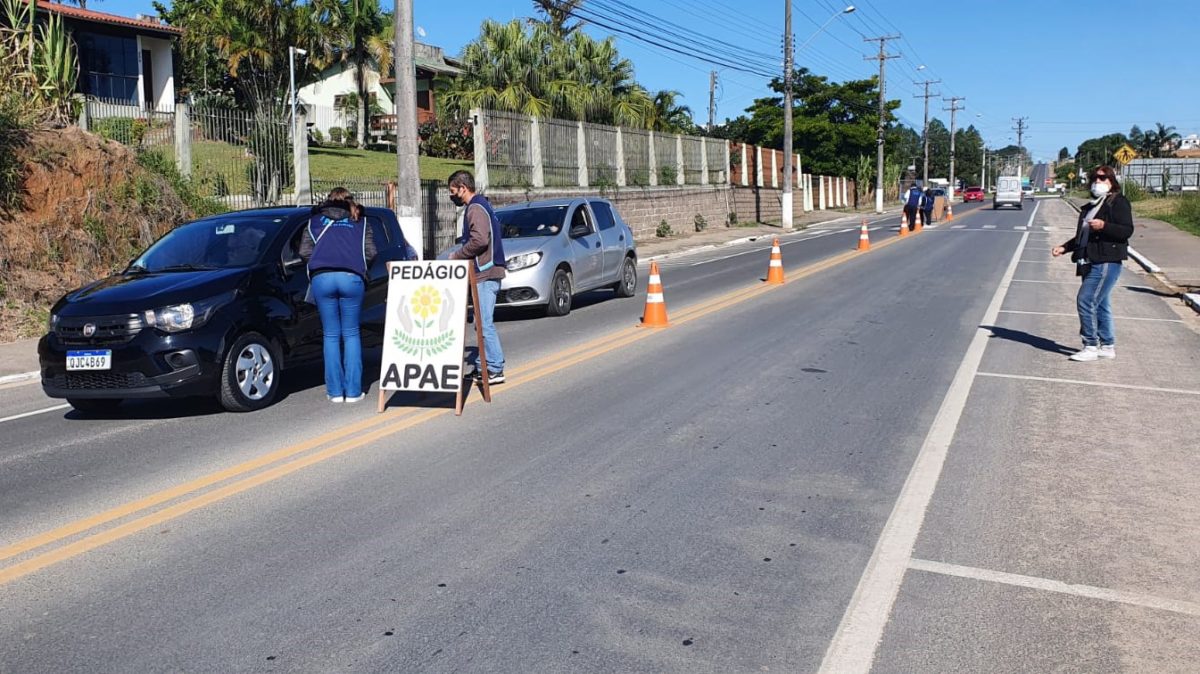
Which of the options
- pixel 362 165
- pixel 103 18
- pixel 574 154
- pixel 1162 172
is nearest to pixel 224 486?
pixel 574 154

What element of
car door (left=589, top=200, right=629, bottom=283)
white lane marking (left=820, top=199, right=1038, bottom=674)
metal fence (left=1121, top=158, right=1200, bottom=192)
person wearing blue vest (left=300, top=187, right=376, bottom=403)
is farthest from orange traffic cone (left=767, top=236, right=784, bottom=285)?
metal fence (left=1121, top=158, right=1200, bottom=192)

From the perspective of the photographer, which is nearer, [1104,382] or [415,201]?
[1104,382]

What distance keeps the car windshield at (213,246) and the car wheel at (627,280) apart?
323 inches

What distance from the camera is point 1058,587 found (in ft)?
15.0

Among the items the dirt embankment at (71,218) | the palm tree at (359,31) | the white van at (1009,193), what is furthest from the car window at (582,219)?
the white van at (1009,193)

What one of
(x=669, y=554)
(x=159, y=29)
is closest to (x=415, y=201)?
(x=669, y=554)

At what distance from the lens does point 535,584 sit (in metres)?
4.55

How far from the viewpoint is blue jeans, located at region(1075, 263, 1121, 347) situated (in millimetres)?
10156

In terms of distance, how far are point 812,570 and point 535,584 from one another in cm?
130

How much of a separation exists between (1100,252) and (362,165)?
104 ft

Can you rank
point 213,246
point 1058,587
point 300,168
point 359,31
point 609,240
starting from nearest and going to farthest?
point 1058,587
point 213,246
point 609,240
point 300,168
point 359,31

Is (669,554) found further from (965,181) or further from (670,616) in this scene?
(965,181)

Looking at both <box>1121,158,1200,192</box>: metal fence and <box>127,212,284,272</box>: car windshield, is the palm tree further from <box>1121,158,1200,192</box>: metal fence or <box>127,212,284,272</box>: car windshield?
<box>1121,158,1200,192</box>: metal fence

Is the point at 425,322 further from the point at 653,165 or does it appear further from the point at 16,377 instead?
the point at 653,165
